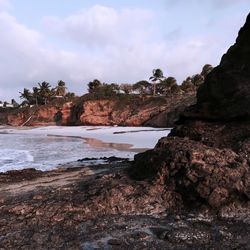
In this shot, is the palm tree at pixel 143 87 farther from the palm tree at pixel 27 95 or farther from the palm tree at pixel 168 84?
the palm tree at pixel 27 95

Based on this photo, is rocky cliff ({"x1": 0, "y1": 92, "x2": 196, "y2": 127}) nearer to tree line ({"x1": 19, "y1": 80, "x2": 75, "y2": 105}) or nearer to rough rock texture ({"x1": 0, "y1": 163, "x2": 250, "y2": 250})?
tree line ({"x1": 19, "y1": 80, "x2": 75, "y2": 105})

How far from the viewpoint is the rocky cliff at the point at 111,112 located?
187 feet

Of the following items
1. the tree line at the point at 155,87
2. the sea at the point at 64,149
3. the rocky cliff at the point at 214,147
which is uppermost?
the tree line at the point at 155,87

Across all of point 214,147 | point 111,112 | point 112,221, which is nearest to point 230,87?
point 214,147

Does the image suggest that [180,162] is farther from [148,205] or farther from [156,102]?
[156,102]

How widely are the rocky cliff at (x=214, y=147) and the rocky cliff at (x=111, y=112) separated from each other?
3903 centimetres

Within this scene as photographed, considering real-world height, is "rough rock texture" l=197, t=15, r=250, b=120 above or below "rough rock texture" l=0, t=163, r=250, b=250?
above

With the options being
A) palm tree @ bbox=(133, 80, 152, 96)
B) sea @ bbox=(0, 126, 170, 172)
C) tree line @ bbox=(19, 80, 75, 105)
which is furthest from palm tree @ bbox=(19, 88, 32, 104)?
sea @ bbox=(0, 126, 170, 172)

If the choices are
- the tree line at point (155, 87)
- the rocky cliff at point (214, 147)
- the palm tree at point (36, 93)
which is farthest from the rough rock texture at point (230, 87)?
the palm tree at point (36, 93)

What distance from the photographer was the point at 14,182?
12.8m

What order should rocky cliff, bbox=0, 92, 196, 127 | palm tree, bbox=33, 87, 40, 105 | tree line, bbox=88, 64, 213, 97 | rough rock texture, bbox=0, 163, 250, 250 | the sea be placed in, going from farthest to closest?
palm tree, bbox=33, 87, 40, 105 → tree line, bbox=88, 64, 213, 97 → rocky cliff, bbox=0, 92, 196, 127 → the sea → rough rock texture, bbox=0, 163, 250, 250

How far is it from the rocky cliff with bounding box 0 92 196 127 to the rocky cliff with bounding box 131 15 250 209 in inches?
1536

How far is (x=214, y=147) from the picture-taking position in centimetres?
1020

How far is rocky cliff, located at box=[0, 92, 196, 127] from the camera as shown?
187ft
